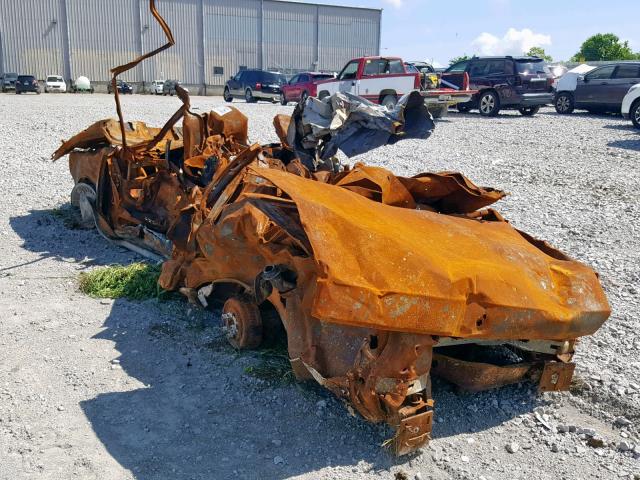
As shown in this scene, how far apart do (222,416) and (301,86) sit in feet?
73.5

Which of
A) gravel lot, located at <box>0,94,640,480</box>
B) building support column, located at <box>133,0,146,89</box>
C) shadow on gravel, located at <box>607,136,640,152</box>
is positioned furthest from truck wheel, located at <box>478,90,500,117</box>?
building support column, located at <box>133,0,146,89</box>

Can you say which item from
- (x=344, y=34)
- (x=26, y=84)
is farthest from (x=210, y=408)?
(x=344, y=34)

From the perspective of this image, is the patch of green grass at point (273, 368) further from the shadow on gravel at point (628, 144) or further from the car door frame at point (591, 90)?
the car door frame at point (591, 90)

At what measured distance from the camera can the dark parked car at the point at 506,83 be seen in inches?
748

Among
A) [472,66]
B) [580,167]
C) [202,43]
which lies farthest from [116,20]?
[580,167]

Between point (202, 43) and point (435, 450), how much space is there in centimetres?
4348

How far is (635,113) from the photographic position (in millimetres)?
15789

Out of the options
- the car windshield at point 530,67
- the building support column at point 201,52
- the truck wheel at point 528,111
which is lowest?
the truck wheel at point 528,111

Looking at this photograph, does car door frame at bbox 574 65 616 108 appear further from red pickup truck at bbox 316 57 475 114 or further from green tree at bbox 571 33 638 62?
green tree at bbox 571 33 638 62

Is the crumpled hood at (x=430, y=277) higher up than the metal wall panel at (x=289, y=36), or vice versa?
the metal wall panel at (x=289, y=36)

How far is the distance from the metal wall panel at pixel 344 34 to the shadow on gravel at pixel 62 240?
41.5 metres

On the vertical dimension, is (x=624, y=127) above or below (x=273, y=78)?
below

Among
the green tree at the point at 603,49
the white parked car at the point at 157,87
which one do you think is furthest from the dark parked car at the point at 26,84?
the green tree at the point at 603,49

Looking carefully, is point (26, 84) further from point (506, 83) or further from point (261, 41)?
point (506, 83)
